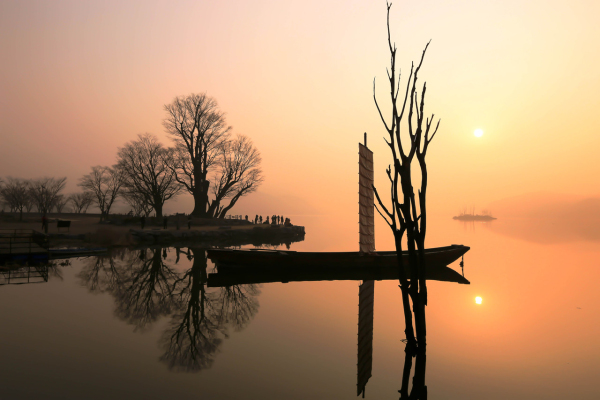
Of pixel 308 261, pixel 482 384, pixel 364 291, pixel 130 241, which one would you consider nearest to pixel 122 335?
pixel 482 384

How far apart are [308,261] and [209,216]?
27.9m

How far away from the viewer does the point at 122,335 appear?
7809 millimetres

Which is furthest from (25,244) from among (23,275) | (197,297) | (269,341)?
(269,341)

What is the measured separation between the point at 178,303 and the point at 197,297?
3.00 ft

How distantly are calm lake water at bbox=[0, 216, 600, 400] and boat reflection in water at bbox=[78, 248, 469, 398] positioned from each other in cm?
7

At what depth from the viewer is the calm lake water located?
5.52m

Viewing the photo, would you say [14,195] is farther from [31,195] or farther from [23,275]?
[23,275]

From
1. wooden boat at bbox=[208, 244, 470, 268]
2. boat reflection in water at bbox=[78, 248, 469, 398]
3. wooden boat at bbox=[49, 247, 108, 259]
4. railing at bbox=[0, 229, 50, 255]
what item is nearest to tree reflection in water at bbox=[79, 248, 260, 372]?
boat reflection in water at bbox=[78, 248, 469, 398]

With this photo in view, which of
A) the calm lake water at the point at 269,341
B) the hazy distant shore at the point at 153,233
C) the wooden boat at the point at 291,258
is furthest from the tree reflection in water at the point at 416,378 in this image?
the hazy distant shore at the point at 153,233

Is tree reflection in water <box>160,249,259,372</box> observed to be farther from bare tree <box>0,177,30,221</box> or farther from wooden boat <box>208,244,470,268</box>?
bare tree <box>0,177,30,221</box>

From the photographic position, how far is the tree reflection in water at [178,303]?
23.4 ft

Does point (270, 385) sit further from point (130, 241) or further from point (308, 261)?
point (130, 241)

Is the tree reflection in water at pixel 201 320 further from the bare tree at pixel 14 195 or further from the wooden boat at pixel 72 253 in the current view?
the bare tree at pixel 14 195

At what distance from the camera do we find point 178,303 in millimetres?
10953
